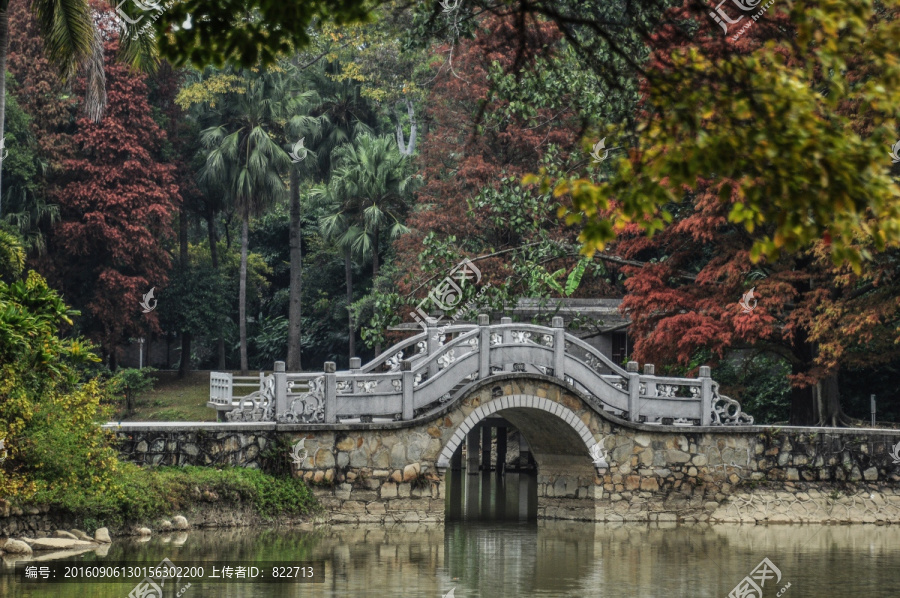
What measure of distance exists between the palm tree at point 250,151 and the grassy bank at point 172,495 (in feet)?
66.3

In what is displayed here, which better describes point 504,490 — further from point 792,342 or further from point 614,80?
point 614,80

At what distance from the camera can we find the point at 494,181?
31.7 m

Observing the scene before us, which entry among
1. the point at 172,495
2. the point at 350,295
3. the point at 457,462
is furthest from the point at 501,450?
the point at 172,495

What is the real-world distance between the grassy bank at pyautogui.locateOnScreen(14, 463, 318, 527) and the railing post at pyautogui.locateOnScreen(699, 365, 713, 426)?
759 centimetres

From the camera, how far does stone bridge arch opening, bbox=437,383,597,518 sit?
2128 cm

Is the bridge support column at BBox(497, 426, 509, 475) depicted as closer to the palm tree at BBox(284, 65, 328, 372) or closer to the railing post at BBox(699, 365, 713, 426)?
the palm tree at BBox(284, 65, 328, 372)

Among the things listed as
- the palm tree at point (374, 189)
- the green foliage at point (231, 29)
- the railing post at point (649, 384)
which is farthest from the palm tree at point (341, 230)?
the green foliage at point (231, 29)

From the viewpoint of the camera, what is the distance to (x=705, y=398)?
75.5ft

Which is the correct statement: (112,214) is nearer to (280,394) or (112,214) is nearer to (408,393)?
(280,394)

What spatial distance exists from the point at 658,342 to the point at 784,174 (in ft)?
59.5

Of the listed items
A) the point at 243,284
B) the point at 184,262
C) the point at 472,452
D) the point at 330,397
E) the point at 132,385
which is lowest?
the point at 472,452

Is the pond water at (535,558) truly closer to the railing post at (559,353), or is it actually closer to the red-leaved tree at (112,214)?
the railing post at (559,353)

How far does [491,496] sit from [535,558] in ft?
35.3

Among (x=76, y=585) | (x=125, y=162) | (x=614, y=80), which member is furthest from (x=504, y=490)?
(x=614, y=80)
